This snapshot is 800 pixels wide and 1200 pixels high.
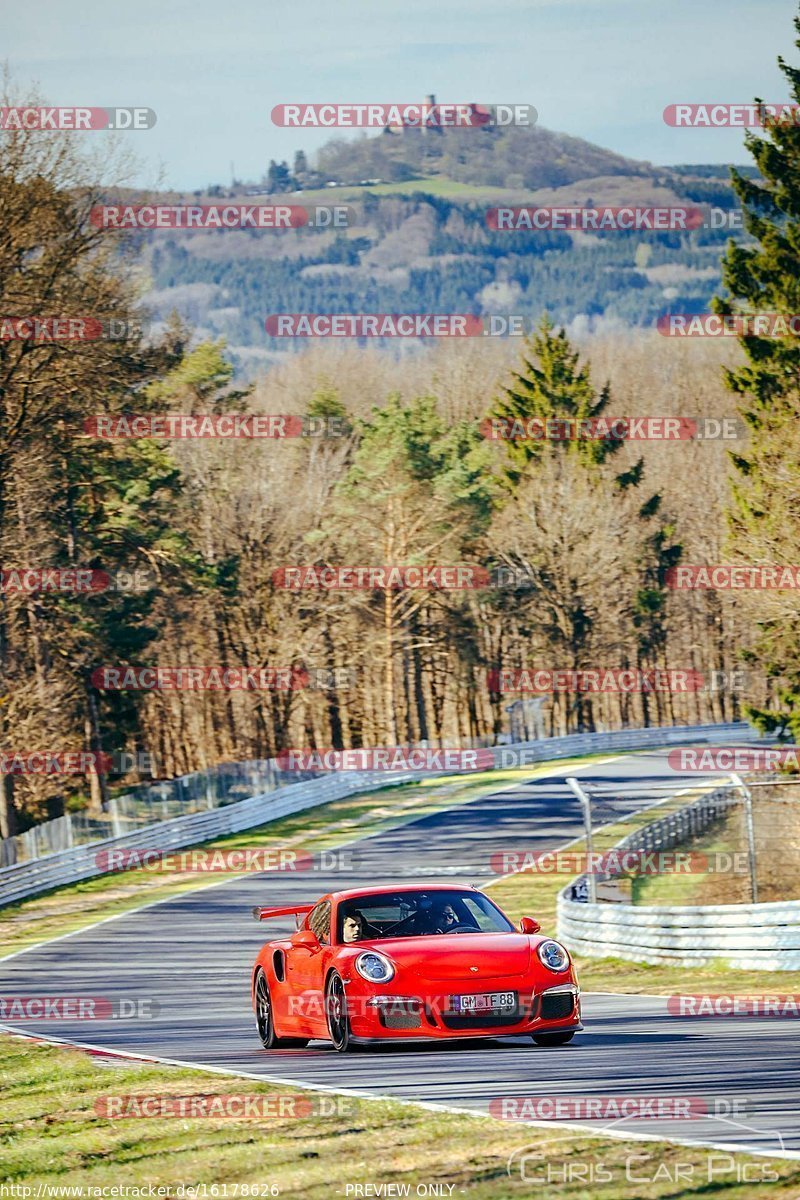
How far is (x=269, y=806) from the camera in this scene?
45781mm

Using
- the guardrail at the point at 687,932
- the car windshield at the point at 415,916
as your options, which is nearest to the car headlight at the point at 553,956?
the car windshield at the point at 415,916

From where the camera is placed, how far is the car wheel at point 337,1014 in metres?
11.3

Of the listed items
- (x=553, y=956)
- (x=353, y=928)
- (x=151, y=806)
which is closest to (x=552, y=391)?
(x=151, y=806)

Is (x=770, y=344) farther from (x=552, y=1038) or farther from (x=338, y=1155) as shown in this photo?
(x=338, y=1155)

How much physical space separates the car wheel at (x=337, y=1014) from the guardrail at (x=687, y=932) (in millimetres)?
7355

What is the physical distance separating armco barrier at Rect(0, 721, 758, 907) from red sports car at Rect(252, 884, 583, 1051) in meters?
22.7

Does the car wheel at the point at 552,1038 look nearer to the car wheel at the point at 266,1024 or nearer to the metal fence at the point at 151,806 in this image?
the car wheel at the point at 266,1024

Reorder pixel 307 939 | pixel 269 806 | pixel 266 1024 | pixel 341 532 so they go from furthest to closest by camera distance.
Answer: pixel 341 532 < pixel 269 806 < pixel 266 1024 < pixel 307 939

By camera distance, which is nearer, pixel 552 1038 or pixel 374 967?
pixel 374 967

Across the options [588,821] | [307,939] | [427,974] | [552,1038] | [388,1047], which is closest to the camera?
[427,974]

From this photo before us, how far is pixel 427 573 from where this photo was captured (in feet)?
219

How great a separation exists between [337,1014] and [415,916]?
103cm

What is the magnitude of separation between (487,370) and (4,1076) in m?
101

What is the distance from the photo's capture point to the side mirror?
40.4 ft
